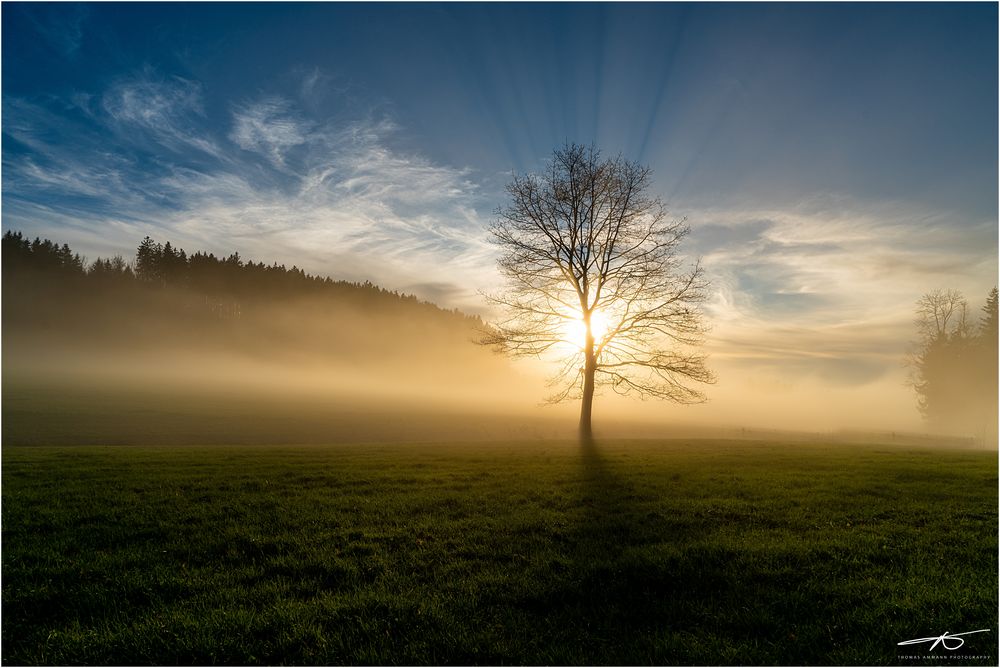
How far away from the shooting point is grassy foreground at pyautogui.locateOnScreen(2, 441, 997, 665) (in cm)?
564

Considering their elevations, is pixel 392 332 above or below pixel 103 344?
above

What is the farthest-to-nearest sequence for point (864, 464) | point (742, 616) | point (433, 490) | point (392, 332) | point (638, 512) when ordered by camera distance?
1. point (392, 332)
2. point (864, 464)
3. point (433, 490)
4. point (638, 512)
5. point (742, 616)

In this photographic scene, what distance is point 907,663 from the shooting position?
536 cm

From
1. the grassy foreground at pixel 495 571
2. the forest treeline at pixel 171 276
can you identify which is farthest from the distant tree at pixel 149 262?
the grassy foreground at pixel 495 571

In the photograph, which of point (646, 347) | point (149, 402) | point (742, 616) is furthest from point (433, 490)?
point (149, 402)

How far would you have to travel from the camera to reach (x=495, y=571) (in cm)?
768

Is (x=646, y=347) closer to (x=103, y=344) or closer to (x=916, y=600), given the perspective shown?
(x=916, y=600)

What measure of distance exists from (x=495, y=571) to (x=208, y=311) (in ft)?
487

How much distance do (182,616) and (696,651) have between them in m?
6.58

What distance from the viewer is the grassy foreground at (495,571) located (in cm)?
564

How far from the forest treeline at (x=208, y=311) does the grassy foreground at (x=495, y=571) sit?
351 feet
